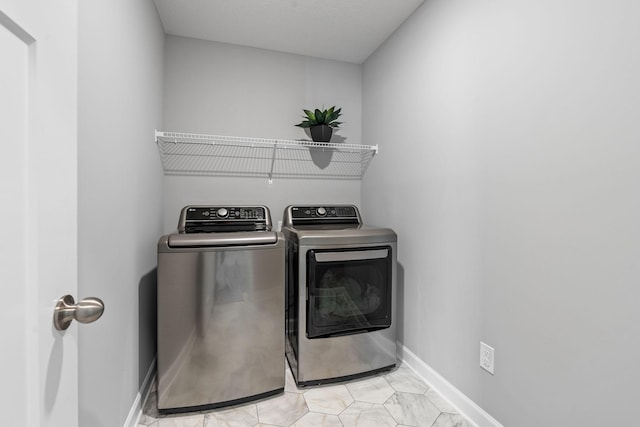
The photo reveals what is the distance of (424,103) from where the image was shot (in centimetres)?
190

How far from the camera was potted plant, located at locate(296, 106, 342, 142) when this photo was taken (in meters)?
2.40

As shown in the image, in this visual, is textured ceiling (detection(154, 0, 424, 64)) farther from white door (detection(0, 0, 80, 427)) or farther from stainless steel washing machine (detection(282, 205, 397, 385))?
white door (detection(0, 0, 80, 427))

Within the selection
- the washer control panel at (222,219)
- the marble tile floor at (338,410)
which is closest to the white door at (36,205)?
the marble tile floor at (338,410)

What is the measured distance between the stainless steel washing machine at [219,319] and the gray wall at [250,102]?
2.84 ft

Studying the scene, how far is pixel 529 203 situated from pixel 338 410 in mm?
1383

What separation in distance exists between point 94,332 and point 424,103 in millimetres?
1997

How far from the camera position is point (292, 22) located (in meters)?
2.11

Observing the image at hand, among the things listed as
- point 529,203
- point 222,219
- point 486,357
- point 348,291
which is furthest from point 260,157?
point 486,357

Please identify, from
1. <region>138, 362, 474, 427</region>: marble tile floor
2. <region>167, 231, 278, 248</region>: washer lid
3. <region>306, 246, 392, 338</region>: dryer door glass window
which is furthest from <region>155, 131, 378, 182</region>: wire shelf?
<region>138, 362, 474, 427</region>: marble tile floor

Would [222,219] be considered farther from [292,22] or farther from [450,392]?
[450,392]

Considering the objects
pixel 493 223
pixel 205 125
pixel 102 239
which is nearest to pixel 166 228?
pixel 205 125

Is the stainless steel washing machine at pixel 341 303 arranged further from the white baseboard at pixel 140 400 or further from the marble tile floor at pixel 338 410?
the white baseboard at pixel 140 400

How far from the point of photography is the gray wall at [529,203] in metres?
0.97

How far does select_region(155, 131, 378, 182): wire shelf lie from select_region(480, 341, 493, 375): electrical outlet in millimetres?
1582
